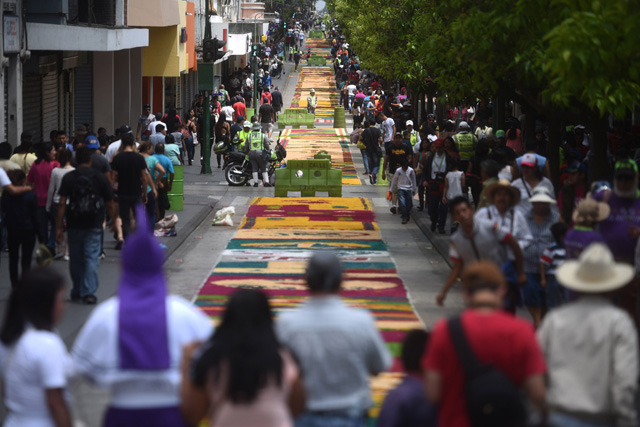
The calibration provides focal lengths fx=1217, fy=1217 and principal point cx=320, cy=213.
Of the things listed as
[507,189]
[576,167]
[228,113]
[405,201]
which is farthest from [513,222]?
[228,113]

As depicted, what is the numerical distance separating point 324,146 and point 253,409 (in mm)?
41114


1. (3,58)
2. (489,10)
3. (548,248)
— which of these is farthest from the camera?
(3,58)

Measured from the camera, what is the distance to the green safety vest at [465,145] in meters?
22.8

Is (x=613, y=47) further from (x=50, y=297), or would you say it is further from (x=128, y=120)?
(x=128, y=120)

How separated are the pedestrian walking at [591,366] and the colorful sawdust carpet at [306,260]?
3.70 metres

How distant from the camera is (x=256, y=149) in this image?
30.2m

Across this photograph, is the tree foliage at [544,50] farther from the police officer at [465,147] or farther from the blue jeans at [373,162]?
the blue jeans at [373,162]

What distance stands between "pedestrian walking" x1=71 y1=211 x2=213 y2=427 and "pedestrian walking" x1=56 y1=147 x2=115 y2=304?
808cm

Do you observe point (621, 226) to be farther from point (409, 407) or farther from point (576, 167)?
point (409, 407)

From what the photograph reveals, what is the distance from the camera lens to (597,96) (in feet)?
45.4

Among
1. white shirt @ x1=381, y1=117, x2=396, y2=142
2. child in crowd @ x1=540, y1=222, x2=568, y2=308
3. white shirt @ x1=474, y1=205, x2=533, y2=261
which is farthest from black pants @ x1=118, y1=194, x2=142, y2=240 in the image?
white shirt @ x1=381, y1=117, x2=396, y2=142

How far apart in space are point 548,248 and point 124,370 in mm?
6445

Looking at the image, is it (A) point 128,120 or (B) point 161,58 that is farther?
(B) point 161,58

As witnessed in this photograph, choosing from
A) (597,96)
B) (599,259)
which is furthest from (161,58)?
(599,259)
